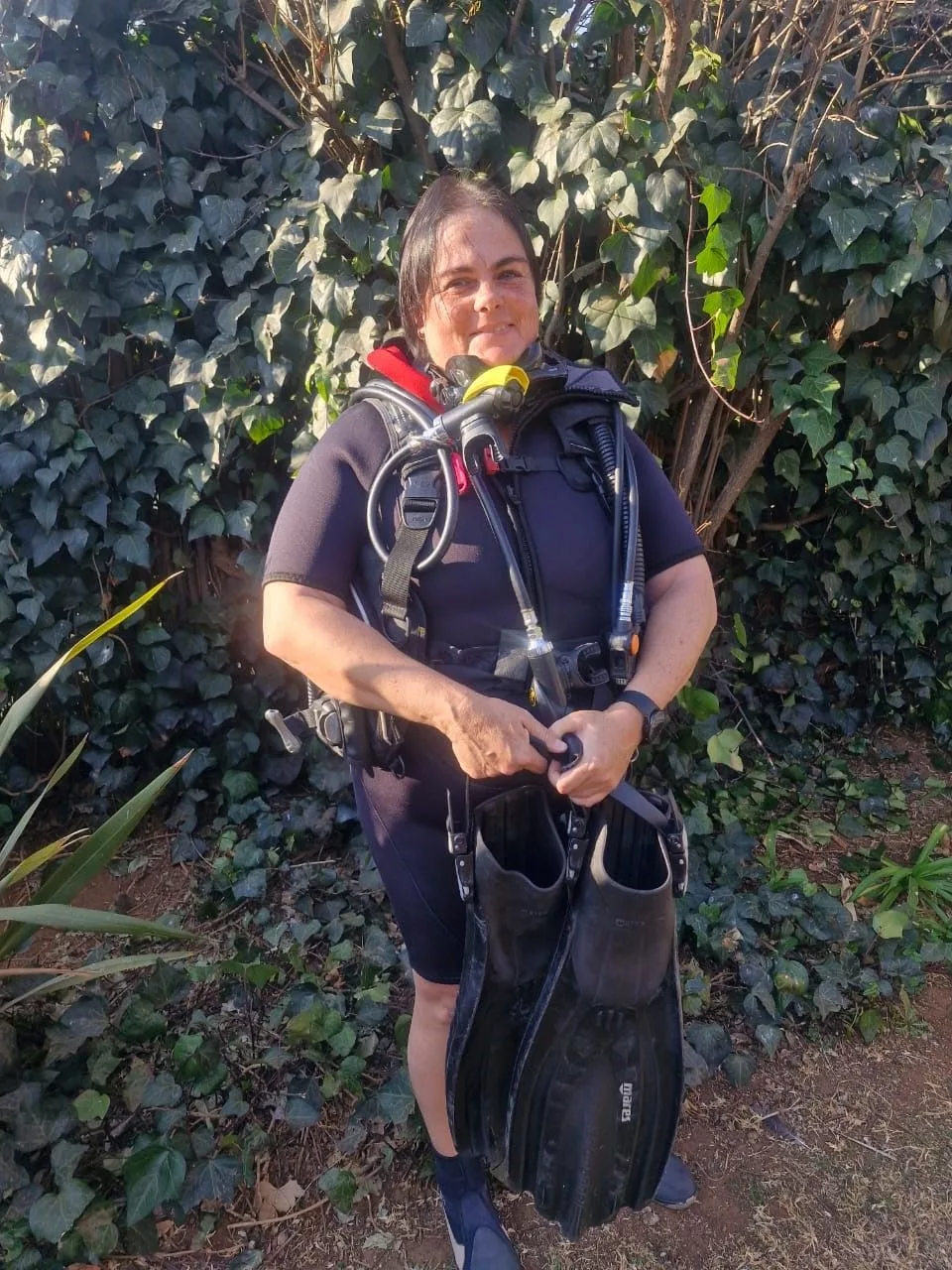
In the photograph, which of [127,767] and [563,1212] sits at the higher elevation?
[563,1212]

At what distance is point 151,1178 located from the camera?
Answer: 2.08m

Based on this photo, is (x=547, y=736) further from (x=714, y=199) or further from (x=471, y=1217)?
(x=714, y=199)

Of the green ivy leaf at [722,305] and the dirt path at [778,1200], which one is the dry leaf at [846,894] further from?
the green ivy leaf at [722,305]

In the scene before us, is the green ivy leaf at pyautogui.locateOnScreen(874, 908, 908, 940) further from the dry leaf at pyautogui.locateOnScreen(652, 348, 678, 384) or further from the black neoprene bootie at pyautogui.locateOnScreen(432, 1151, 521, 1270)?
the dry leaf at pyautogui.locateOnScreen(652, 348, 678, 384)

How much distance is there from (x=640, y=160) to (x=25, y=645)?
2.66 meters

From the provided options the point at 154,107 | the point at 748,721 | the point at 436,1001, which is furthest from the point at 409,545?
the point at 748,721

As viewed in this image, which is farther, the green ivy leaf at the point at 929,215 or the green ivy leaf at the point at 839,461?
the green ivy leaf at the point at 839,461

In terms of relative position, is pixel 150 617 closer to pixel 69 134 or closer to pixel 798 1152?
pixel 69 134

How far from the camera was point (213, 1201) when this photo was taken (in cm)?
220

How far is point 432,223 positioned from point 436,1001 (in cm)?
166

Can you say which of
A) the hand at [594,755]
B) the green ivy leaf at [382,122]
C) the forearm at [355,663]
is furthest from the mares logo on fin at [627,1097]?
the green ivy leaf at [382,122]

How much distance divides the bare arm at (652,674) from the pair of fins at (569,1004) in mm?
124

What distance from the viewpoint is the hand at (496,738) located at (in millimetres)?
1511

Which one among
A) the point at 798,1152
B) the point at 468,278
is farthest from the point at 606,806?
the point at 798,1152
